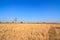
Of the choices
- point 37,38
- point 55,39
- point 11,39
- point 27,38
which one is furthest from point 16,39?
point 55,39

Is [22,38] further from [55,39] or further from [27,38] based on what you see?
[55,39]

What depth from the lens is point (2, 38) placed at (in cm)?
627

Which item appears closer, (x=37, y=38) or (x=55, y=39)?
(x=55, y=39)

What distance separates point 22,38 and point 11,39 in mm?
694

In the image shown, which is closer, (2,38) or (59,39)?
(59,39)

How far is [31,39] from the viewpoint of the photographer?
6.23m

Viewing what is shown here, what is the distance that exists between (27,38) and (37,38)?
2.16 ft

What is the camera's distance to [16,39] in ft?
19.9

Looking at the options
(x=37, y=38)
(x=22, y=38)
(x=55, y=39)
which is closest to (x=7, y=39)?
(x=22, y=38)

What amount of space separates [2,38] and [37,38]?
7.49ft

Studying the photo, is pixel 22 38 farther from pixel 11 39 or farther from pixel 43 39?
pixel 43 39

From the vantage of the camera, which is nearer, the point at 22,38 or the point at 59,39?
the point at 59,39

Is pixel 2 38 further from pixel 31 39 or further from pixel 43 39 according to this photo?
pixel 43 39

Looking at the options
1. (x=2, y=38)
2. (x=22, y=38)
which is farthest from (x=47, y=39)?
(x=2, y=38)
